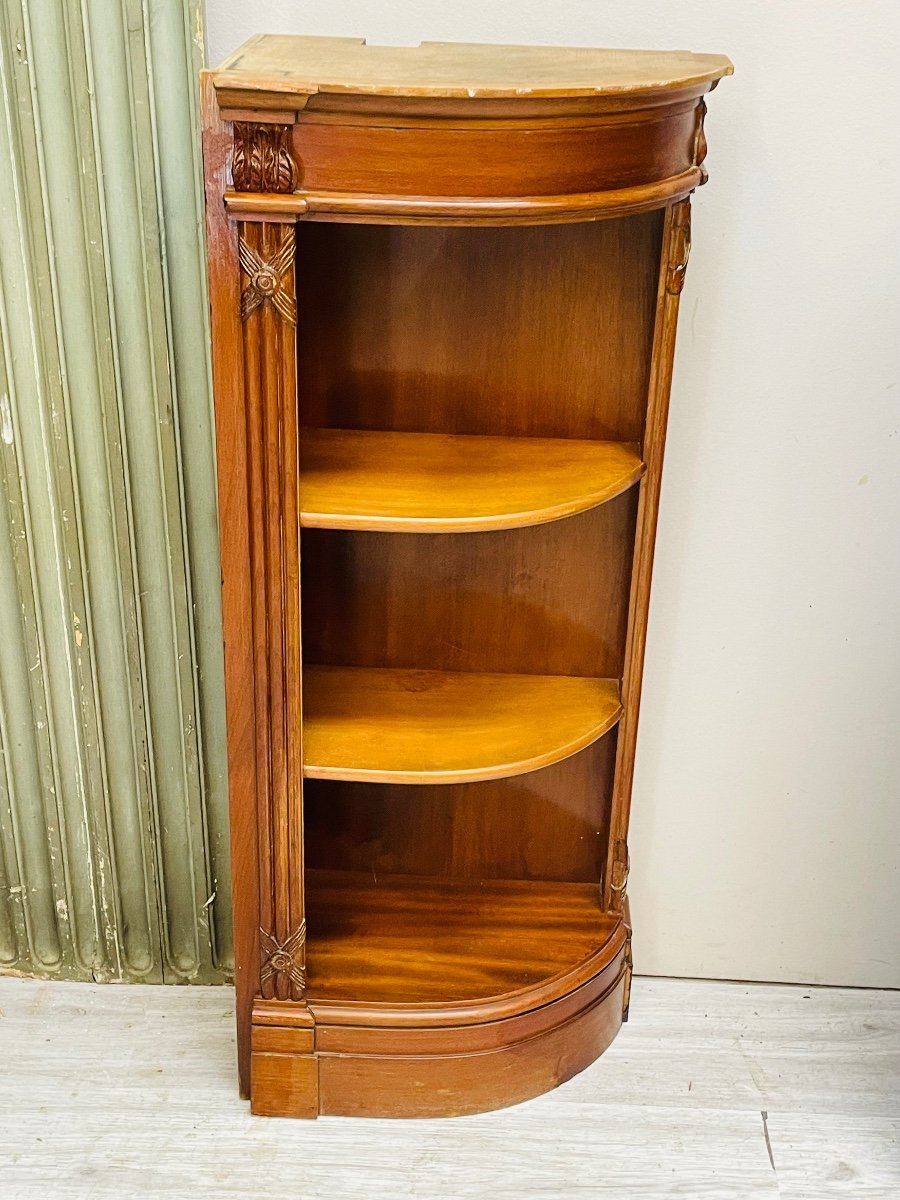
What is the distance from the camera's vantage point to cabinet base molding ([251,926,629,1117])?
71.5 inches

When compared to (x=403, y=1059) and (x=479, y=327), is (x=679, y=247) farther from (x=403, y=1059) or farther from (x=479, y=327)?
(x=403, y=1059)

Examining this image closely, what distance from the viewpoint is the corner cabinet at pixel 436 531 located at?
1.38 meters

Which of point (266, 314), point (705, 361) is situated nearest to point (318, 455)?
point (266, 314)

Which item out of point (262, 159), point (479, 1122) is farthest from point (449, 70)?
point (479, 1122)

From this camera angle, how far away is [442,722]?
5.93 feet

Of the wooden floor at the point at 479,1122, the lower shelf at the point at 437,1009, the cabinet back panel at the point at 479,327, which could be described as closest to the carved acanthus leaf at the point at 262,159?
the cabinet back panel at the point at 479,327

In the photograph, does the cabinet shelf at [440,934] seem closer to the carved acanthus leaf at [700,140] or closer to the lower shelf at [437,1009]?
the lower shelf at [437,1009]

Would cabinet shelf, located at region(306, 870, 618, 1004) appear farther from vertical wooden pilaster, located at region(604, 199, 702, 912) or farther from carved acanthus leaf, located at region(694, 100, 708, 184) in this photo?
carved acanthus leaf, located at region(694, 100, 708, 184)

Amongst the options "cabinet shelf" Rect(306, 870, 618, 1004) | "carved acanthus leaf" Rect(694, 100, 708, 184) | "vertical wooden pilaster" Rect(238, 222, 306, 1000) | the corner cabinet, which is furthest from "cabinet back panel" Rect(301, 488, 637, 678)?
"carved acanthus leaf" Rect(694, 100, 708, 184)

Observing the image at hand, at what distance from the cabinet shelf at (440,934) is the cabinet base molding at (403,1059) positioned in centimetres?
4

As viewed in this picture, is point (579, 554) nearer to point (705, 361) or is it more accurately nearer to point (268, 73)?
point (705, 361)

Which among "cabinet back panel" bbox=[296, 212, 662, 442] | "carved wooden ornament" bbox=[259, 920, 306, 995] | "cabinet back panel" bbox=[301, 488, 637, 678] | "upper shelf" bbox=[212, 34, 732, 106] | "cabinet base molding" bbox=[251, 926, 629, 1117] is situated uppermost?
"upper shelf" bbox=[212, 34, 732, 106]

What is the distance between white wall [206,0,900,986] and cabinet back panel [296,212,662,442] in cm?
10

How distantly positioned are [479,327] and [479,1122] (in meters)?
1.14
